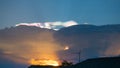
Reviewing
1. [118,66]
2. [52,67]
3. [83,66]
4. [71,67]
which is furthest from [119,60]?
[52,67]

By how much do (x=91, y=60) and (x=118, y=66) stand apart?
29.3 feet

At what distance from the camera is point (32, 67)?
108m

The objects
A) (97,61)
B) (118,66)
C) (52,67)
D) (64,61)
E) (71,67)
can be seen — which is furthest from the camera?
(64,61)

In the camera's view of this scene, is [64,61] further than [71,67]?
Yes

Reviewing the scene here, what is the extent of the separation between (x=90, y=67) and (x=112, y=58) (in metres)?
7.37

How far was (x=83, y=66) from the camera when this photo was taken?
77.3 metres

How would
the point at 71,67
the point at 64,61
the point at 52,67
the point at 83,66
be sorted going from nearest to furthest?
the point at 83,66
the point at 71,67
the point at 52,67
the point at 64,61

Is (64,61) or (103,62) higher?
(64,61)

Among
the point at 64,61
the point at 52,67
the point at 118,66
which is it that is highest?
the point at 64,61

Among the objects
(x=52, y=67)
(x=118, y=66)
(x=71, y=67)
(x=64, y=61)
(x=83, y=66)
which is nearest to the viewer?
(x=118, y=66)

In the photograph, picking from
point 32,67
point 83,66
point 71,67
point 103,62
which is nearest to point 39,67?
point 32,67

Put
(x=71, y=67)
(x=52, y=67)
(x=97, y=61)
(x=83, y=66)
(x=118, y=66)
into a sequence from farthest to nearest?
(x=52, y=67), (x=71, y=67), (x=83, y=66), (x=97, y=61), (x=118, y=66)

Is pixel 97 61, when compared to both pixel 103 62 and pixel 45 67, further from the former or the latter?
pixel 45 67

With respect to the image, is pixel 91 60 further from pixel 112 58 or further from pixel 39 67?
pixel 39 67
